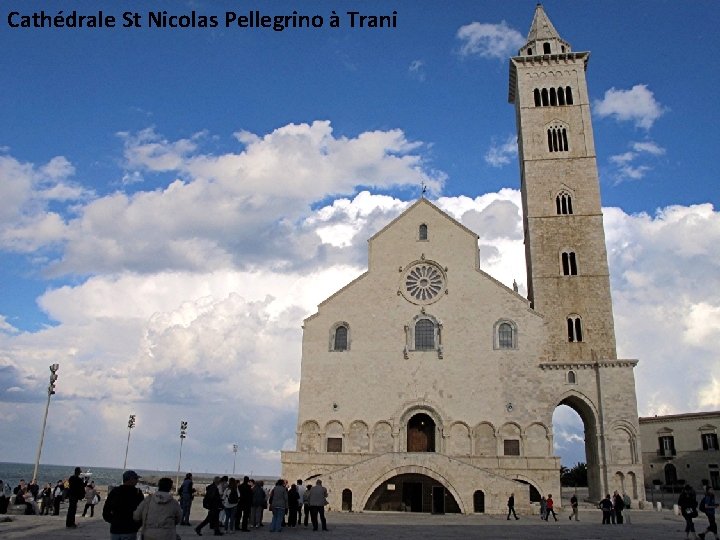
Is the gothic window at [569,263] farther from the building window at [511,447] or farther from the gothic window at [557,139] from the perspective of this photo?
the building window at [511,447]

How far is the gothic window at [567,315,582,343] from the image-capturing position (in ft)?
123

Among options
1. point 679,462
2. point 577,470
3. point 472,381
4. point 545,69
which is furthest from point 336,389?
point 577,470

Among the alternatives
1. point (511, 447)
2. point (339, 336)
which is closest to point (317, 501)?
point (511, 447)

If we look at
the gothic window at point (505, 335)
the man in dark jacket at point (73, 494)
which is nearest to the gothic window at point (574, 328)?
the gothic window at point (505, 335)

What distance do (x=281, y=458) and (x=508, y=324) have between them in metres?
15.5

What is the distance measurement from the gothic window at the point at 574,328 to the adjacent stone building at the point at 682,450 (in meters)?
21.3

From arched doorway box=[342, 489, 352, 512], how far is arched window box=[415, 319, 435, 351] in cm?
1003

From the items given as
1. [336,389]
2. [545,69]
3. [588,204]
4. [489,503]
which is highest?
[545,69]

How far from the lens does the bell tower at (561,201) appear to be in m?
37.7

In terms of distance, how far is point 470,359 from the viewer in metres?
36.2

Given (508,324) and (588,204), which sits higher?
(588,204)

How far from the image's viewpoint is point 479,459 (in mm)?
33812

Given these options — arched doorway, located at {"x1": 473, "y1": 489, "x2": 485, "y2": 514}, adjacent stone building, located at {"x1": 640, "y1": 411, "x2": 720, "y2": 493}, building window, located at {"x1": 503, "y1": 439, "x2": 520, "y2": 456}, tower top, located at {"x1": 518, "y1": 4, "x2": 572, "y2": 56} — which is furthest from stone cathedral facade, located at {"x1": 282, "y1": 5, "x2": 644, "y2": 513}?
adjacent stone building, located at {"x1": 640, "y1": 411, "x2": 720, "y2": 493}

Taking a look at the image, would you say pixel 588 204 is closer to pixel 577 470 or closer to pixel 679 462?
pixel 679 462
